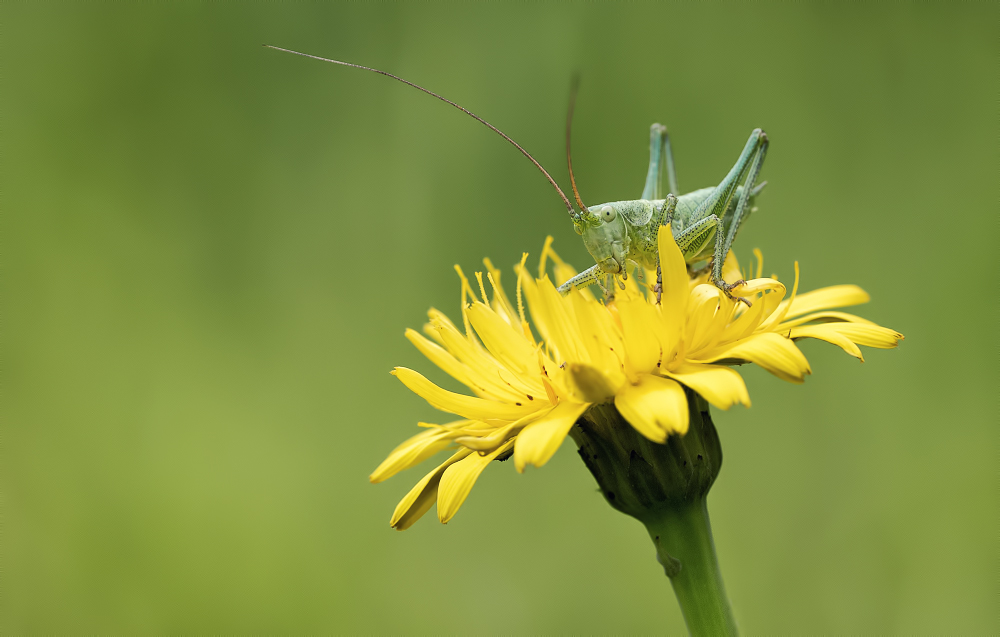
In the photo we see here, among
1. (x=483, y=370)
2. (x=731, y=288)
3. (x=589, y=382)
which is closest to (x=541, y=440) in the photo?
(x=589, y=382)

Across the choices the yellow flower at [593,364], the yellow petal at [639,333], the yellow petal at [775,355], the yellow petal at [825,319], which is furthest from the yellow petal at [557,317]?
the yellow petal at [825,319]

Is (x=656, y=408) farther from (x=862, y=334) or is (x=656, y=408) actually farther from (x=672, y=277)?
(x=862, y=334)

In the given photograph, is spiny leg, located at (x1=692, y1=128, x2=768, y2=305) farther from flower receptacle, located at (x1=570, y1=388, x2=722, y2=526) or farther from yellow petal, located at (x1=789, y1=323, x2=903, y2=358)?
flower receptacle, located at (x1=570, y1=388, x2=722, y2=526)

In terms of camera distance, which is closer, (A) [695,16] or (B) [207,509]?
(B) [207,509]

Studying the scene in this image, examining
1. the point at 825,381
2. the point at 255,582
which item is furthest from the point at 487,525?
the point at 825,381

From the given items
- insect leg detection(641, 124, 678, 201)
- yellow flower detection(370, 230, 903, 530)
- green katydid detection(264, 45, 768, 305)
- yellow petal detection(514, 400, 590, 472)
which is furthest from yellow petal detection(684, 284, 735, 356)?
insect leg detection(641, 124, 678, 201)

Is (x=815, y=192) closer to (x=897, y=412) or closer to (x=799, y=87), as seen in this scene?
(x=799, y=87)
